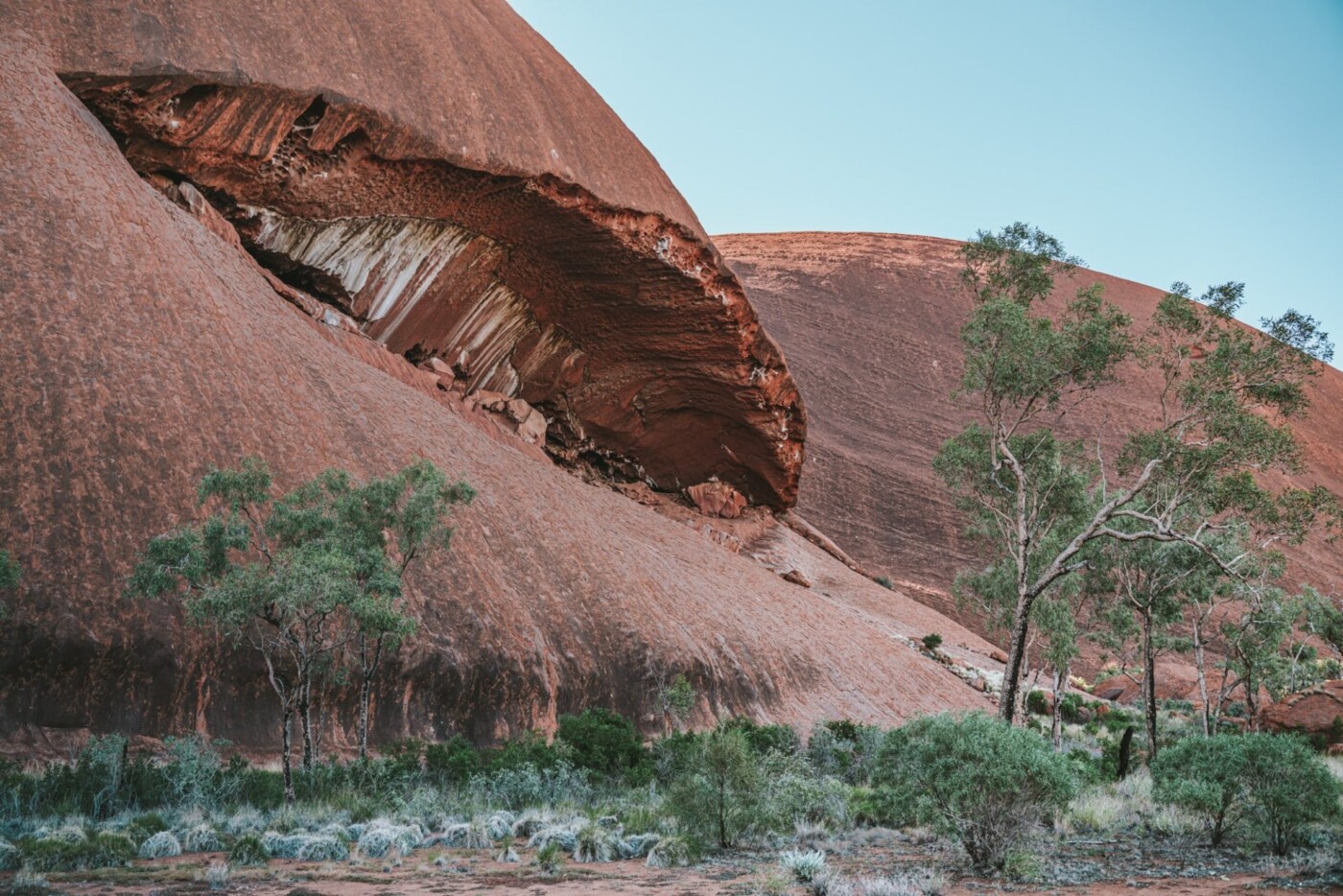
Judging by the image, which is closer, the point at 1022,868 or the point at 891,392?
the point at 1022,868

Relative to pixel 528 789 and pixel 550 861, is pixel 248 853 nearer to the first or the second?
pixel 550 861

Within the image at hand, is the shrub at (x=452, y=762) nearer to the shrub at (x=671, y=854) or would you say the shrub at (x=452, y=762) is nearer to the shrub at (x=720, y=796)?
the shrub at (x=720, y=796)

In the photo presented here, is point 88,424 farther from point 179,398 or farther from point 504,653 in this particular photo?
point 504,653

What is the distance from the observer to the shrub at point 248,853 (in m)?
9.06

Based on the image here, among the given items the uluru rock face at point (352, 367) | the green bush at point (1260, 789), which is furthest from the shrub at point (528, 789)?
the green bush at point (1260, 789)

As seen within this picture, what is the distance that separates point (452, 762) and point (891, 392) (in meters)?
63.2

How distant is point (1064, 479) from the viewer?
25.6 meters

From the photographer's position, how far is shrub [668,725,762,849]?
1152 centimetres

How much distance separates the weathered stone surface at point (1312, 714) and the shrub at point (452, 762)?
72.8 ft

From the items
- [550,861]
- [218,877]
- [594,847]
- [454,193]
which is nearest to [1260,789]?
[594,847]

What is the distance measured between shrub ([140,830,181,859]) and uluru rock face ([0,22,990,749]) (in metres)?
3.30

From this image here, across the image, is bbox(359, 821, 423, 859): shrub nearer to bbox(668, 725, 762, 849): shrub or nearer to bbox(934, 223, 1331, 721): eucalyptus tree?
bbox(668, 725, 762, 849): shrub

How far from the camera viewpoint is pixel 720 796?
11516 mm

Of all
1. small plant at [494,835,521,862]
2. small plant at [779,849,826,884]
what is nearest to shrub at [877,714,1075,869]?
small plant at [779,849,826,884]
